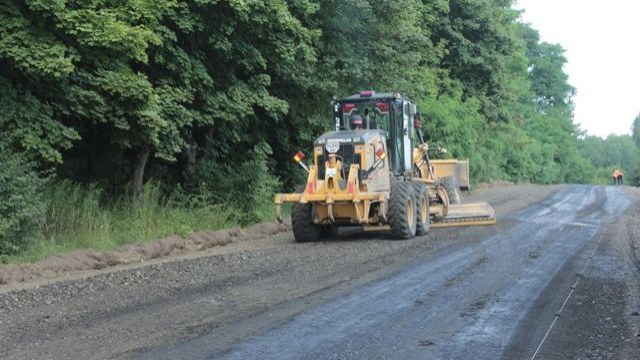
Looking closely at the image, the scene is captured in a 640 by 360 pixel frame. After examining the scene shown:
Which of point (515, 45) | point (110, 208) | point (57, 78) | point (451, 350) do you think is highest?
point (515, 45)

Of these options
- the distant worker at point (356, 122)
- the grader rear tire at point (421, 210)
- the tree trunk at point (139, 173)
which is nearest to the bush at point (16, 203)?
the tree trunk at point (139, 173)

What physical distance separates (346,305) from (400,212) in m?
7.00

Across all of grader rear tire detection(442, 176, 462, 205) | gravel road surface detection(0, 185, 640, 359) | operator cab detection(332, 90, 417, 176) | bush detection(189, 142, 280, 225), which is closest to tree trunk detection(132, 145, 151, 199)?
bush detection(189, 142, 280, 225)

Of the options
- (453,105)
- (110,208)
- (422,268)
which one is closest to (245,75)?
(110,208)

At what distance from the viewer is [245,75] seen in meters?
18.2

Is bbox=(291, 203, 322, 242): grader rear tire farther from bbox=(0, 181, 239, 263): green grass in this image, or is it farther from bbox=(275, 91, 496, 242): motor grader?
bbox=(0, 181, 239, 263): green grass

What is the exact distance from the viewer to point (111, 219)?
14.7 meters

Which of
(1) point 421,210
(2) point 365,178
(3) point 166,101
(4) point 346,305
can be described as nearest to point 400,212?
(2) point 365,178

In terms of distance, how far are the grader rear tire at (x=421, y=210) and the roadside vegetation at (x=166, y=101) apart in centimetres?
402

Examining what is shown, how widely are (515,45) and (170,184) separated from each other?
1030 inches

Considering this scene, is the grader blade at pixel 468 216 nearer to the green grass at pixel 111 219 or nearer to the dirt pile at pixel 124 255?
the dirt pile at pixel 124 255

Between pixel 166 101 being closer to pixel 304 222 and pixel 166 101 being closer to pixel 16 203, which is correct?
pixel 304 222

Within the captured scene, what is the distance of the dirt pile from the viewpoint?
1079cm

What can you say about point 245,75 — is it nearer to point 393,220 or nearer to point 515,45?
point 393,220
